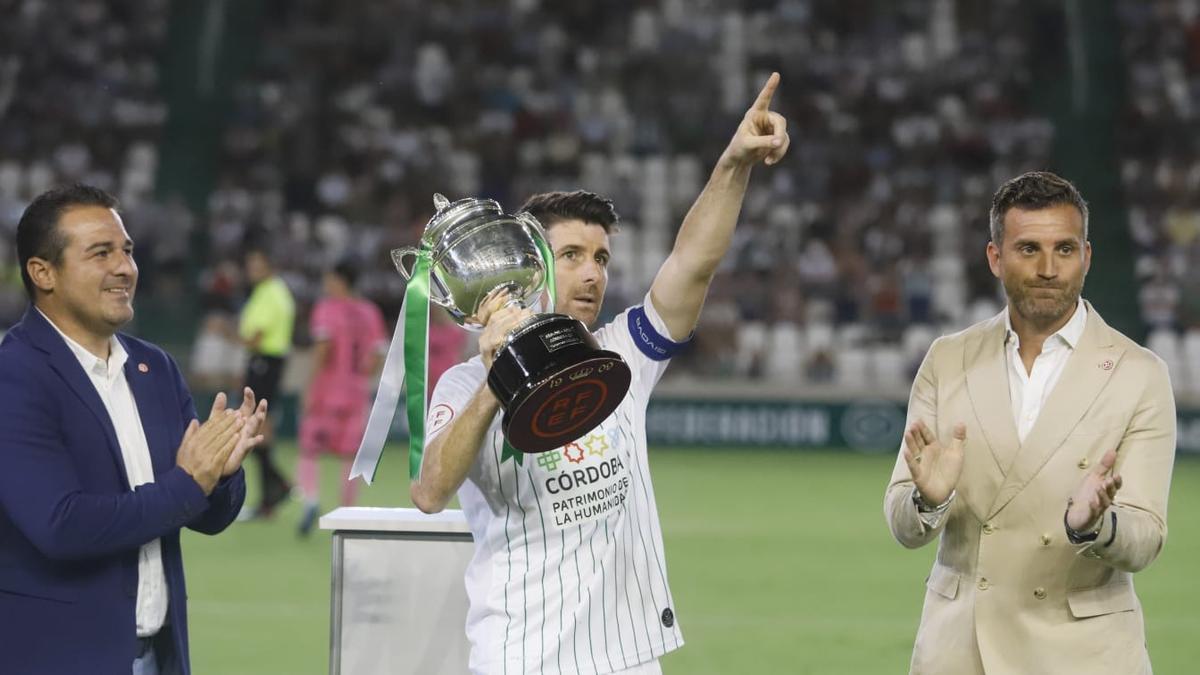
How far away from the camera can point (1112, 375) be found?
4.16 m

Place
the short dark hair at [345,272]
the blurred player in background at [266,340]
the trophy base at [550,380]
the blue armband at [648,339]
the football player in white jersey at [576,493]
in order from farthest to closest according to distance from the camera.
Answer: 1. the blurred player in background at [266,340]
2. the short dark hair at [345,272]
3. the blue armband at [648,339]
4. the football player in white jersey at [576,493]
5. the trophy base at [550,380]

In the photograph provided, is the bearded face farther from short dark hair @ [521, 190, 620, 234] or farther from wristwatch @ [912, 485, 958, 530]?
short dark hair @ [521, 190, 620, 234]

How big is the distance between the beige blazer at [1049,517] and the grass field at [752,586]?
12.7 ft

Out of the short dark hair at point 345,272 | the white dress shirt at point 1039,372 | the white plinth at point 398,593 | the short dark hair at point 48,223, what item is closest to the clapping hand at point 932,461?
the white dress shirt at point 1039,372

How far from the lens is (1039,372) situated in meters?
4.29

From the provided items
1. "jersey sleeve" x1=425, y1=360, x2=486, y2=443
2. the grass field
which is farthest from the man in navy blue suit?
the grass field

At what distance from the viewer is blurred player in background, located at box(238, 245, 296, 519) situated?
41.6 feet

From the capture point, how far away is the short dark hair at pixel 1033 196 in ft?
13.6

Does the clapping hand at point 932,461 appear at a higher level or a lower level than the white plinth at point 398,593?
higher

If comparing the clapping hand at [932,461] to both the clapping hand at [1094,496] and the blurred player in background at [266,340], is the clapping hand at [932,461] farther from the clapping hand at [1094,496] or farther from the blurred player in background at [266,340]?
the blurred player in background at [266,340]

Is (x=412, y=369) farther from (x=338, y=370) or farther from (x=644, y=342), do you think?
(x=338, y=370)

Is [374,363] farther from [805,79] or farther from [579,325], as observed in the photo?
[805,79]

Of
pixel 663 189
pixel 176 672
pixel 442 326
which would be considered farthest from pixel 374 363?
pixel 663 189

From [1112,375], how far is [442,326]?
9726mm
